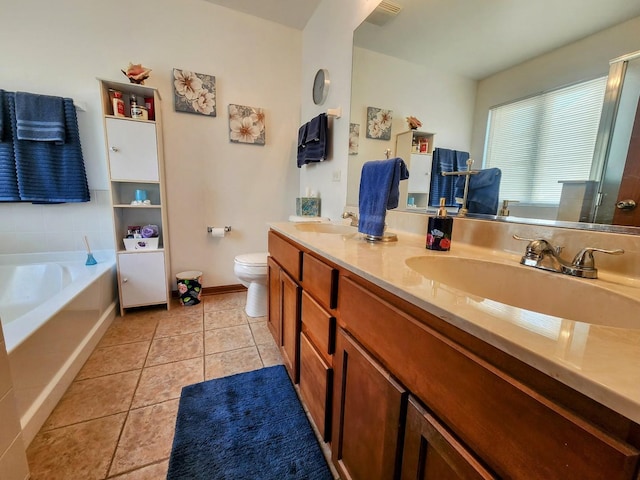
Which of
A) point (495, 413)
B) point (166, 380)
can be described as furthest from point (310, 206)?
point (495, 413)

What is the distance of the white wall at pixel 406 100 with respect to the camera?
3.52 feet

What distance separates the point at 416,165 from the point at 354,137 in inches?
22.4

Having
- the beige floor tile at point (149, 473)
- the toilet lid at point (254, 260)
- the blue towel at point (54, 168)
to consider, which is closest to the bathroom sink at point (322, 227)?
the toilet lid at point (254, 260)

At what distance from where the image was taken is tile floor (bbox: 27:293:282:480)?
0.99 metres

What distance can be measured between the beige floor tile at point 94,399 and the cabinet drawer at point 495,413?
137cm

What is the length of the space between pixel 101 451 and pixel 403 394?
4.04 ft

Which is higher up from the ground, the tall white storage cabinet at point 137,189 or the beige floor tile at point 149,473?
the tall white storage cabinet at point 137,189

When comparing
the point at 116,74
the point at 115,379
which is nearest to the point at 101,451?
the point at 115,379

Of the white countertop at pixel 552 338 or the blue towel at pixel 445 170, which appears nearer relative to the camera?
the white countertop at pixel 552 338

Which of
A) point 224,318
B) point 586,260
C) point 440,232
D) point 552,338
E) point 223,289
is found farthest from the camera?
point 223,289

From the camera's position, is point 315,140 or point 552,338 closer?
point 552,338

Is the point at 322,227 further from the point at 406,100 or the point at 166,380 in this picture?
the point at 166,380

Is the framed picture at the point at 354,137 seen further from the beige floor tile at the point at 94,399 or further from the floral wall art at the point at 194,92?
the beige floor tile at the point at 94,399

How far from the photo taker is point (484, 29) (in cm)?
97
